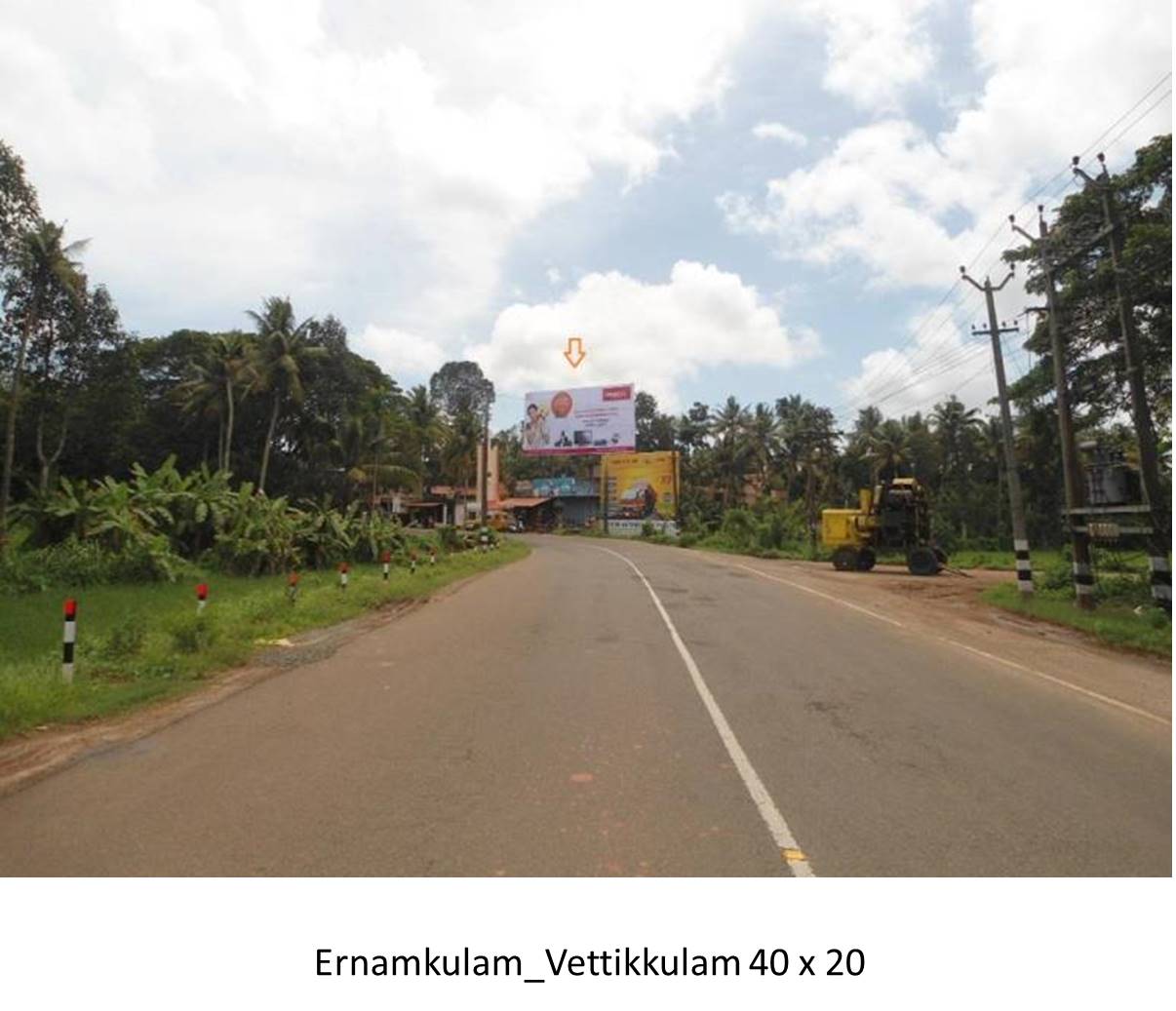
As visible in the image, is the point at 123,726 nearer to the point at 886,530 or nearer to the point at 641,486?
the point at 886,530

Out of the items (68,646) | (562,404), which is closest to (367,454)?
(562,404)

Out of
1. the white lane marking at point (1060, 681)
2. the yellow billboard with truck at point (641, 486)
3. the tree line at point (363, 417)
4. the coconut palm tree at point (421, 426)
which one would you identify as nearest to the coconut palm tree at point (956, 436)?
the tree line at point (363, 417)

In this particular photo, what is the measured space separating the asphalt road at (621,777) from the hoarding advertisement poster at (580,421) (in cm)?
3604

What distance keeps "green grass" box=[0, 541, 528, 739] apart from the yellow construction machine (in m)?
16.1

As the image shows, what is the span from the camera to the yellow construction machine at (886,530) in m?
28.5

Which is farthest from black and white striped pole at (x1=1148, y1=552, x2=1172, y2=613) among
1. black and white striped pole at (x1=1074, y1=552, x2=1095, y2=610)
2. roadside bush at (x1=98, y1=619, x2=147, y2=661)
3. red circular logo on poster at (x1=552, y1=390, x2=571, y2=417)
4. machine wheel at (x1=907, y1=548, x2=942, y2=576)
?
red circular logo on poster at (x1=552, y1=390, x2=571, y2=417)

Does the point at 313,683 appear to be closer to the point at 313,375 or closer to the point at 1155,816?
the point at 1155,816

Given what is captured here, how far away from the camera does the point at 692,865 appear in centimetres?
421

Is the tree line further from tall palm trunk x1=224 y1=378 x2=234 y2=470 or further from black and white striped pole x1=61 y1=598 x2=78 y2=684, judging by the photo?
black and white striped pole x1=61 y1=598 x2=78 y2=684

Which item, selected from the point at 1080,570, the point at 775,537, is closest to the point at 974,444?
the point at 775,537

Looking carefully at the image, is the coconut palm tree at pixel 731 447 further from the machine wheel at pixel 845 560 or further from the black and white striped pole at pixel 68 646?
the black and white striped pole at pixel 68 646

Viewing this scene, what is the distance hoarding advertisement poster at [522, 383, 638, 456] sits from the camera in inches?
1823

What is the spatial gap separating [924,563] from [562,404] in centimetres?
2492

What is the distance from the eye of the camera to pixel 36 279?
3216 cm
